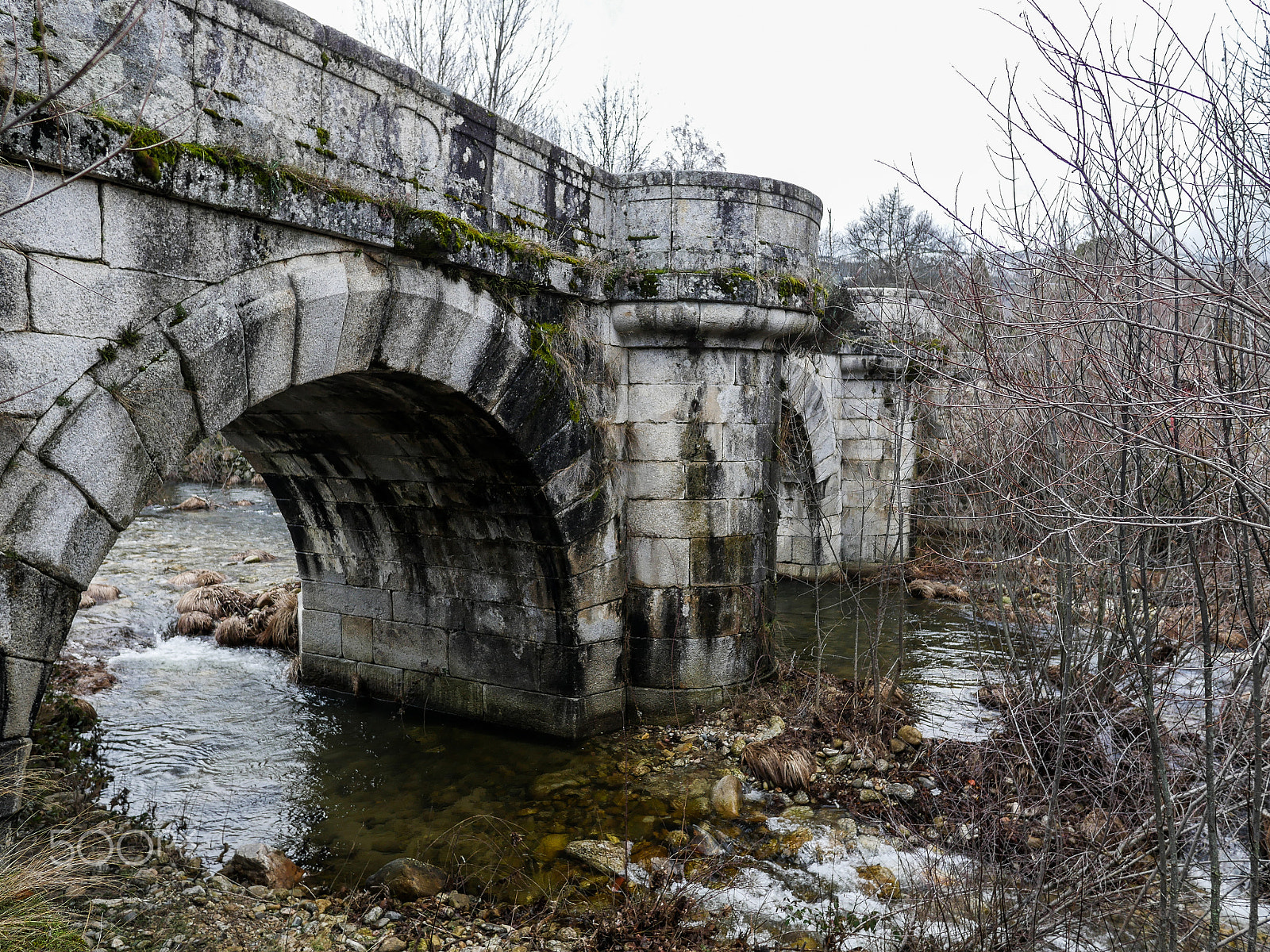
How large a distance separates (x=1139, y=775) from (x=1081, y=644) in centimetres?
152

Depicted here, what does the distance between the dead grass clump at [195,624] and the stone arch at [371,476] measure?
1923 millimetres

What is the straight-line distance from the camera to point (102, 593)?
8586 mm

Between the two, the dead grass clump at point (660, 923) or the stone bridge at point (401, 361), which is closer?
the stone bridge at point (401, 361)

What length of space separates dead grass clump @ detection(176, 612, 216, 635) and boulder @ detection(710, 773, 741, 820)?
17.3 feet

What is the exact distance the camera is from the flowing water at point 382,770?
14.0 ft

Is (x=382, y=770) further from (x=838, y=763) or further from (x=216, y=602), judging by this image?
(x=216, y=602)

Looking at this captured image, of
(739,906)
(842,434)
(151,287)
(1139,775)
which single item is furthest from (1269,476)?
(842,434)

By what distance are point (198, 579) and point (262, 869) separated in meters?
6.35

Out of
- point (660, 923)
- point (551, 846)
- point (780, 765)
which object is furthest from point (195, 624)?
point (660, 923)

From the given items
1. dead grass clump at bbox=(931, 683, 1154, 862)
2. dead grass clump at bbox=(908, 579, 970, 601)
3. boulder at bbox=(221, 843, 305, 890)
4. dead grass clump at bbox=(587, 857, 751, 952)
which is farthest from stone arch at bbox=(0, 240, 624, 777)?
dead grass clump at bbox=(908, 579, 970, 601)

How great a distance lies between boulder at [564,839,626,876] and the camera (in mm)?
4012

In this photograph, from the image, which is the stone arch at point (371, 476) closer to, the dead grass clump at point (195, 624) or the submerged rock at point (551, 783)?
the submerged rock at point (551, 783)

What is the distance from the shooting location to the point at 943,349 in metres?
6.69

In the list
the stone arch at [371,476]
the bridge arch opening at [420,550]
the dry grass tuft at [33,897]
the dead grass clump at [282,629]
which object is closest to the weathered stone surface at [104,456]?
the stone arch at [371,476]
